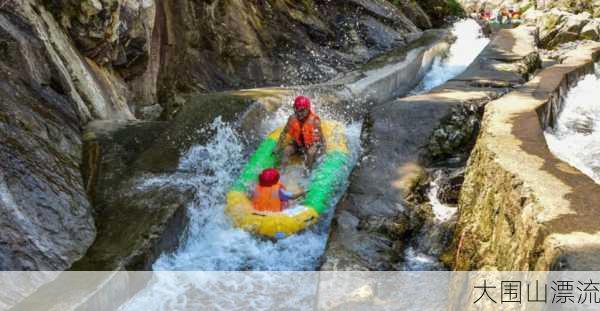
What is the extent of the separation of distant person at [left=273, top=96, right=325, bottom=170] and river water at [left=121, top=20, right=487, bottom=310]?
1.80 feet

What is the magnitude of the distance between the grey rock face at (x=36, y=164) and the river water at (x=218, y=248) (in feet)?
2.64

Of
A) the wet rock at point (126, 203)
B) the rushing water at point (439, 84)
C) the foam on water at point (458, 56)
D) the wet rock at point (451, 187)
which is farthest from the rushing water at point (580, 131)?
the wet rock at point (126, 203)

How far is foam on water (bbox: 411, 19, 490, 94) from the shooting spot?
13.5 metres

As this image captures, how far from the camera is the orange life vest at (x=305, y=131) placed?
695 cm

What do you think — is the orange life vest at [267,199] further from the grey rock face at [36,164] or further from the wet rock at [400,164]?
the grey rock face at [36,164]

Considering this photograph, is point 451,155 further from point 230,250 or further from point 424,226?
point 230,250

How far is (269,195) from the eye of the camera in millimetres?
5969

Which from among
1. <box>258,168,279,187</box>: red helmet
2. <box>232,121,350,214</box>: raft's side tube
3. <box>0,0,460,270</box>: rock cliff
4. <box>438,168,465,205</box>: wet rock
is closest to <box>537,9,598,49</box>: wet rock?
<box>0,0,460,270</box>: rock cliff

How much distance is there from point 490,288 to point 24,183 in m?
3.97

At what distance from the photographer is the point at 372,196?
5590 millimetres

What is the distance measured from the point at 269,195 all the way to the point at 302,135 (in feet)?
4.23

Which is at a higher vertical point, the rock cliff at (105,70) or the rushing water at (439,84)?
the rock cliff at (105,70)

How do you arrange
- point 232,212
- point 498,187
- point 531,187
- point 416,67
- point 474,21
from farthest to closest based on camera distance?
point 474,21 → point 416,67 → point 232,212 → point 498,187 → point 531,187

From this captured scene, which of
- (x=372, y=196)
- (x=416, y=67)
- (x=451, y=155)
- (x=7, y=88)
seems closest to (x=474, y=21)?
(x=416, y=67)
